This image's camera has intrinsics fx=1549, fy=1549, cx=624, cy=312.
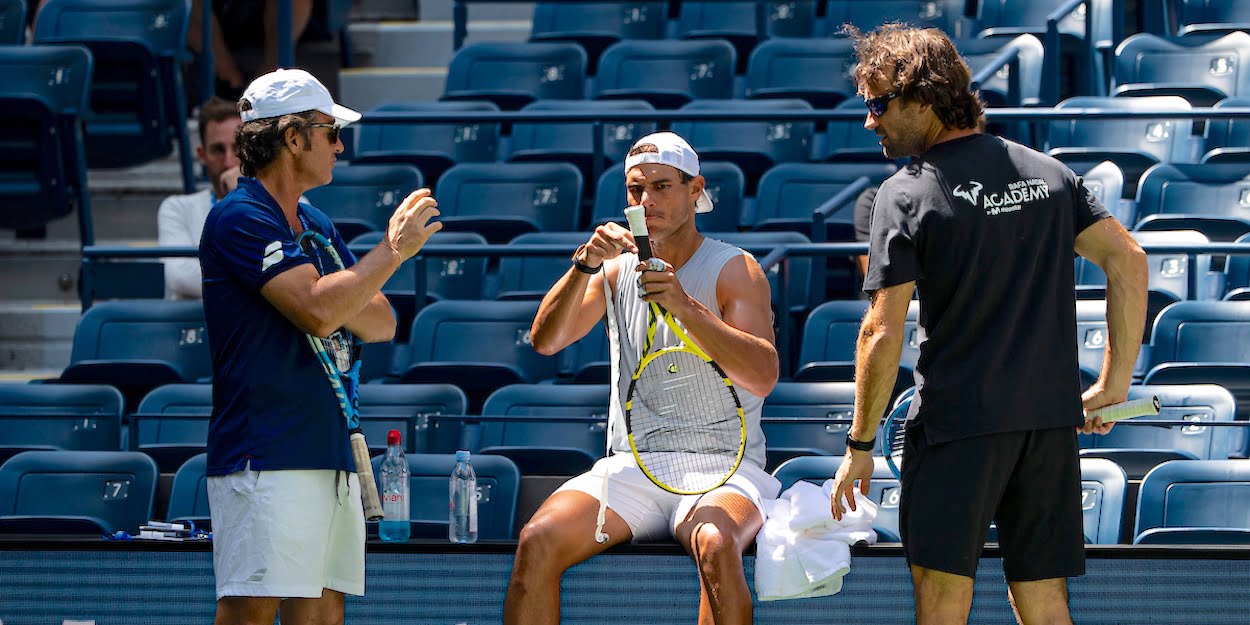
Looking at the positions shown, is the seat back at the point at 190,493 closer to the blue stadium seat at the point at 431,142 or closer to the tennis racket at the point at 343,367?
the tennis racket at the point at 343,367

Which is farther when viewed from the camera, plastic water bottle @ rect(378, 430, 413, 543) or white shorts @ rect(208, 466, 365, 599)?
plastic water bottle @ rect(378, 430, 413, 543)

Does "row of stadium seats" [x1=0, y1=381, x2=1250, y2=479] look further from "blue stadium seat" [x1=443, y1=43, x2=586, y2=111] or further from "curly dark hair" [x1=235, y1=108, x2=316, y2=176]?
"blue stadium seat" [x1=443, y1=43, x2=586, y2=111]

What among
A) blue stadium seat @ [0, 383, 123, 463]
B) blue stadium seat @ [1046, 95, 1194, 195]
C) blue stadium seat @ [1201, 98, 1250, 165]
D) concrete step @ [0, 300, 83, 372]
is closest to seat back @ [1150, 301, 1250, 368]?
blue stadium seat @ [1046, 95, 1194, 195]

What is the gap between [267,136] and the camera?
3625mm

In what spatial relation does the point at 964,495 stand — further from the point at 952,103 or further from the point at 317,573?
the point at 317,573

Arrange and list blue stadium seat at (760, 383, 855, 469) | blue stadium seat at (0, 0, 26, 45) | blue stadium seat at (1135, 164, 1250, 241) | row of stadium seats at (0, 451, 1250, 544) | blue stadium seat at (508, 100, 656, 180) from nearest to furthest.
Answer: row of stadium seats at (0, 451, 1250, 544)
blue stadium seat at (760, 383, 855, 469)
blue stadium seat at (1135, 164, 1250, 241)
blue stadium seat at (508, 100, 656, 180)
blue stadium seat at (0, 0, 26, 45)

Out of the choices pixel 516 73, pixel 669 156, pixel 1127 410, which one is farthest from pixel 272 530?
pixel 516 73

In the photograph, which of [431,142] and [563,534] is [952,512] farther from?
[431,142]

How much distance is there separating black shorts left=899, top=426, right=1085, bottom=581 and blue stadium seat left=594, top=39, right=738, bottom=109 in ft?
16.5

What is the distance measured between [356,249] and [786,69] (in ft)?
9.71

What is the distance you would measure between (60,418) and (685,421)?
9.14ft

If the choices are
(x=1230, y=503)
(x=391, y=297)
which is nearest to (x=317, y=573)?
(x=1230, y=503)

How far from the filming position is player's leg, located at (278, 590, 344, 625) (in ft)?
12.0

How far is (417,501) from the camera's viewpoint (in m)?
5.05
